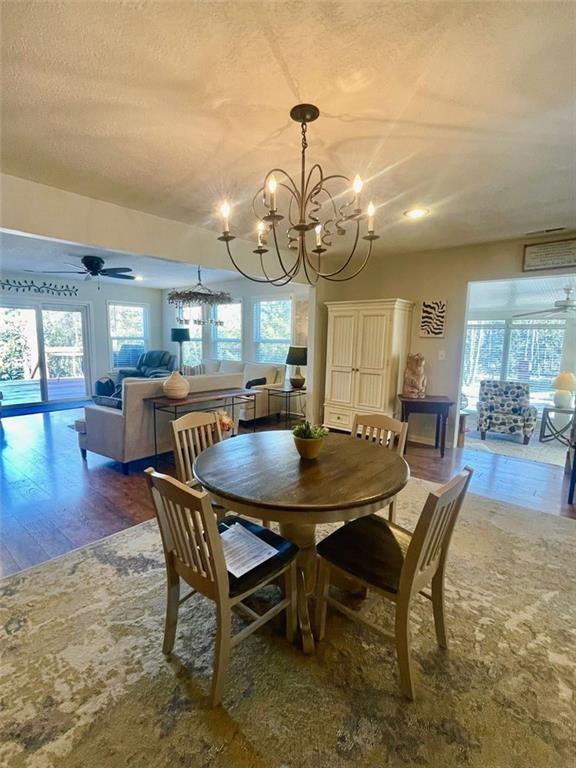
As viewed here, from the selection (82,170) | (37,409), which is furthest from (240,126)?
(37,409)

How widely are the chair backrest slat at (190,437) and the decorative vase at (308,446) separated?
0.75 meters

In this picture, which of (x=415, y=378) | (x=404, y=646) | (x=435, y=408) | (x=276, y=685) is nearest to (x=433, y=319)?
(x=415, y=378)

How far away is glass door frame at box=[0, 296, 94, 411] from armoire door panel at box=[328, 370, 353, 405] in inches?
222

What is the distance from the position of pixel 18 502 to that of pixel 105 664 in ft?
6.62

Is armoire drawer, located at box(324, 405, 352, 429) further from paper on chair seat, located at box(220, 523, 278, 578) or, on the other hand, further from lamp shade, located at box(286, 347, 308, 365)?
paper on chair seat, located at box(220, 523, 278, 578)

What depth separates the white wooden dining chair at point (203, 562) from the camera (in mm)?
1259

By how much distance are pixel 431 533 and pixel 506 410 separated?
5.33 m

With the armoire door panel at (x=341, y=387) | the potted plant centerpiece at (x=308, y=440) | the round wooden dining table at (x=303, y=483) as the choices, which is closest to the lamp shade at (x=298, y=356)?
the armoire door panel at (x=341, y=387)

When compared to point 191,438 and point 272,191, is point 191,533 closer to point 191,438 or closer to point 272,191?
point 191,438

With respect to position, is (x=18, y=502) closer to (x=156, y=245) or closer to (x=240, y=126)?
(x=156, y=245)

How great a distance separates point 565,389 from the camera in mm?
5426

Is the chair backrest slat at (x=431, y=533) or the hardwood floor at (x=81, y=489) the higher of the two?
the chair backrest slat at (x=431, y=533)

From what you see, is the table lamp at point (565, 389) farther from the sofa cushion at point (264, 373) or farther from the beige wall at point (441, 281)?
the sofa cushion at point (264, 373)

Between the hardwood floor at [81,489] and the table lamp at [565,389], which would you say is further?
the table lamp at [565,389]
